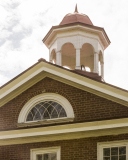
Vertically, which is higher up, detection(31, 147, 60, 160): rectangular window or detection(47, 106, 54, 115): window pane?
detection(47, 106, 54, 115): window pane

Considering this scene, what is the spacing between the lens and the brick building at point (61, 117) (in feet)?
43.7

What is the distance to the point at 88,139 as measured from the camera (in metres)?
13.5

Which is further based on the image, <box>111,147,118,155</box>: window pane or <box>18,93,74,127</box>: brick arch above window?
<box>18,93,74,127</box>: brick arch above window

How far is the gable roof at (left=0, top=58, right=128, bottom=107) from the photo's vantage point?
13.8 meters

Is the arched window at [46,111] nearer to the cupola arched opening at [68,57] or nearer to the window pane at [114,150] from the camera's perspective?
the window pane at [114,150]

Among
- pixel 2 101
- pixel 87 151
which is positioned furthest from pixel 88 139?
pixel 2 101

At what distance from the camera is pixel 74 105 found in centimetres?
1409

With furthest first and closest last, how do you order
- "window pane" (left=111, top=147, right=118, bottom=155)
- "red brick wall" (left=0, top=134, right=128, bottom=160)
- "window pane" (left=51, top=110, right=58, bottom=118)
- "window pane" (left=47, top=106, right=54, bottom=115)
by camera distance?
"window pane" (left=47, top=106, right=54, bottom=115), "window pane" (left=51, top=110, right=58, bottom=118), "red brick wall" (left=0, top=134, right=128, bottom=160), "window pane" (left=111, top=147, right=118, bottom=155)

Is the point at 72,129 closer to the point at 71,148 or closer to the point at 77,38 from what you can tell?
the point at 71,148

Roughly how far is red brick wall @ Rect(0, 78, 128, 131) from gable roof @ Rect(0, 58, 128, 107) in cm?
16

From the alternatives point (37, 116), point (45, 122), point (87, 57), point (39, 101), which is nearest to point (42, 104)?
point (39, 101)

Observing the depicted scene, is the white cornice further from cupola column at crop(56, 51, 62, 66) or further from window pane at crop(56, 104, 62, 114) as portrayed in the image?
cupola column at crop(56, 51, 62, 66)

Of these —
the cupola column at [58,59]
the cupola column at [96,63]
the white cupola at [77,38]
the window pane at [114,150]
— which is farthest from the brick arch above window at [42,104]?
the cupola column at [96,63]

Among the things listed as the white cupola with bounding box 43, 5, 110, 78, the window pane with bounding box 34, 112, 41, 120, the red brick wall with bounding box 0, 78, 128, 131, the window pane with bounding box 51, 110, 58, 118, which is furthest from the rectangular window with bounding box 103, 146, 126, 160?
the white cupola with bounding box 43, 5, 110, 78
